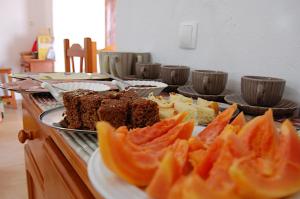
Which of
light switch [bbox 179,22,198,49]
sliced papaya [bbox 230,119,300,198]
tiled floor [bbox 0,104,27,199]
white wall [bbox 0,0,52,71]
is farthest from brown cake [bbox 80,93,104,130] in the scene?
white wall [bbox 0,0,52,71]

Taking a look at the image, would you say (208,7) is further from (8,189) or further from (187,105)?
(8,189)

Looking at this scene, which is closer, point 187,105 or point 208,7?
point 187,105

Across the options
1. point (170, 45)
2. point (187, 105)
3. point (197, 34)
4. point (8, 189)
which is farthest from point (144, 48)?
point (8, 189)

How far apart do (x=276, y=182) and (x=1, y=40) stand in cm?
402

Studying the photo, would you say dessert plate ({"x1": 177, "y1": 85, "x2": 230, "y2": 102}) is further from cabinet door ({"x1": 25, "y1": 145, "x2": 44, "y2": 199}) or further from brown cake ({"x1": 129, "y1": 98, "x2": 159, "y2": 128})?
cabinet door ({"x1": 25, "y1": 145, "x2": 44, "y2": 199})

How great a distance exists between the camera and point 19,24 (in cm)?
371

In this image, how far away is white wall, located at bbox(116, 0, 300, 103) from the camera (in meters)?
0.73

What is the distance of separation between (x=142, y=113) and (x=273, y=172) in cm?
27

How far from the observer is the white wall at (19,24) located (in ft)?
11.9

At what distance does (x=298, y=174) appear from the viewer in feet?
0.97

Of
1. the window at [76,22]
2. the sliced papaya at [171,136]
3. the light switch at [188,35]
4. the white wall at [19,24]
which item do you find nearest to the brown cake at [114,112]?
the sliced papaya at [171,136]

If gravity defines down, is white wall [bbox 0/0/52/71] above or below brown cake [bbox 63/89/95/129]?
above

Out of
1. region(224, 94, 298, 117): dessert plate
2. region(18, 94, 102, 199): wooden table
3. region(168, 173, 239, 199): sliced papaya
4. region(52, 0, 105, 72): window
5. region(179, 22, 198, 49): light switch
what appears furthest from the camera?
region(52, 0, 105, 72): window

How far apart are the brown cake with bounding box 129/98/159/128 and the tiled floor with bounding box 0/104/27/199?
4.78 feet
